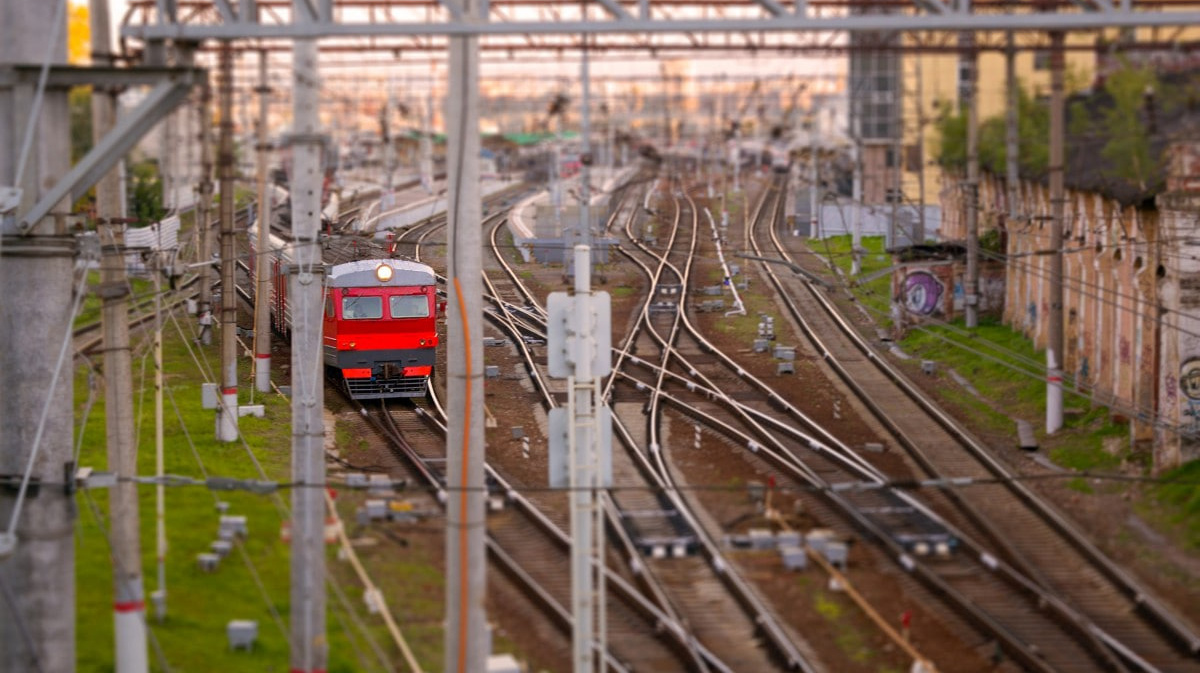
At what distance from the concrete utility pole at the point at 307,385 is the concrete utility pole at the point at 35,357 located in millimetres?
1497

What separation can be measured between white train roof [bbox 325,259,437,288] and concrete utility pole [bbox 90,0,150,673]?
285 inches

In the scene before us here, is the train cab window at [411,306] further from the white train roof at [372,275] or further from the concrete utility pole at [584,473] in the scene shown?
the concrete utility pole at [584,473]

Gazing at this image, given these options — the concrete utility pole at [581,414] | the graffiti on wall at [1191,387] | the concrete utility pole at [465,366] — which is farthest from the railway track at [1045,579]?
the concrete utility pole at [465,366]

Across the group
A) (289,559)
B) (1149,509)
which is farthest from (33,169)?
(1149,509)

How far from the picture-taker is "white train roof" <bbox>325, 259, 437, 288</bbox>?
60.4 ft

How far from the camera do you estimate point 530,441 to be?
16266 mm

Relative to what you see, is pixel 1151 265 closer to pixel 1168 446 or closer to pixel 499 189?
pixel 1168 446

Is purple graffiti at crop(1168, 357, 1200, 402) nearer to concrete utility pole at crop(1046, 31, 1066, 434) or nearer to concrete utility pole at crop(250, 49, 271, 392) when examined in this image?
concrete utility pole at crop(1046, 31, 1066, 434)

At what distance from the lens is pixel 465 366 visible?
1002 centimetres

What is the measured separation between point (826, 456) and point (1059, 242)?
4265 mm

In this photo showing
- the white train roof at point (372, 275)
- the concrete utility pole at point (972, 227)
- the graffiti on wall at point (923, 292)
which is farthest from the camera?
the graffiti on wall at point (923, 292)

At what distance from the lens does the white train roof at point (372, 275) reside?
A: 60.4ft

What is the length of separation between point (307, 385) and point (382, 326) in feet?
21.5

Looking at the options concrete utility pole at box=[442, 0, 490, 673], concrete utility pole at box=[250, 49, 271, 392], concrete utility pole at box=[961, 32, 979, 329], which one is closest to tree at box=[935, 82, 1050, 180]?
concrete utility pole at box=[961, 32, 979, 329]
